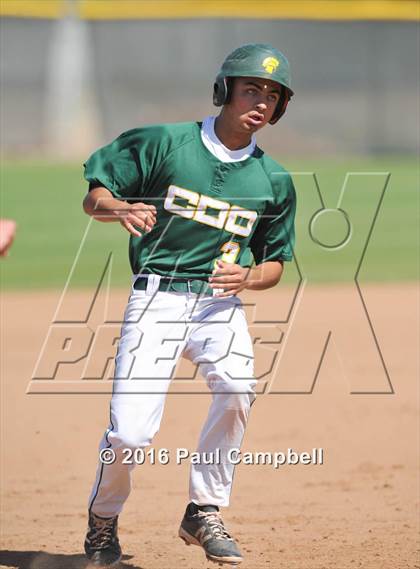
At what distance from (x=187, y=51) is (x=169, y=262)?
11.6 m

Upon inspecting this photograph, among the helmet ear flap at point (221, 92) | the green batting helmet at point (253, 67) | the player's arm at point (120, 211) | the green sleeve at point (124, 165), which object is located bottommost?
the player's arm at point (120, 211)

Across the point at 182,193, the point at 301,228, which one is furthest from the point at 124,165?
the point at 301,228

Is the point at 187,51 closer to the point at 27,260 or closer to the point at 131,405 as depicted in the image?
the point at 27,260

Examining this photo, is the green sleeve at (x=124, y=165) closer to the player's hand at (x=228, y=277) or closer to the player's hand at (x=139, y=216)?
the player's hand at (x=139, y=216)

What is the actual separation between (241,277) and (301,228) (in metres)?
8.70

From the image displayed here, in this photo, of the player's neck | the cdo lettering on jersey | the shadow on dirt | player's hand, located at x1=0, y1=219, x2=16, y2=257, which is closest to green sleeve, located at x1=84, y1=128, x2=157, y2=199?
the cdo lettering on jersey

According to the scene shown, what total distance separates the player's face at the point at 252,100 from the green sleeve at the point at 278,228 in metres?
0.28

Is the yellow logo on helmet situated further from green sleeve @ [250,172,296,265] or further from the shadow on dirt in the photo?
the shadow on dirt

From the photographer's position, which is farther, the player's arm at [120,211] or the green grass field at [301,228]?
the green grass field at [301,228]

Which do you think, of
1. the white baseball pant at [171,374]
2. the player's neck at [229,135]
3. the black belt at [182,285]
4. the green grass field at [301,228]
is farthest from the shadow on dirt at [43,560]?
the green grass field at [301,228]

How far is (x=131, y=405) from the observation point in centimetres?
377

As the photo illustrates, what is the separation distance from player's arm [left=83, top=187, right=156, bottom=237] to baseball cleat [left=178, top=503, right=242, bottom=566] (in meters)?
1.14

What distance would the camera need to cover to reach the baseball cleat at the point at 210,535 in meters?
3.77

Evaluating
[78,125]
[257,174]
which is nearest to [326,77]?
[78,125]
